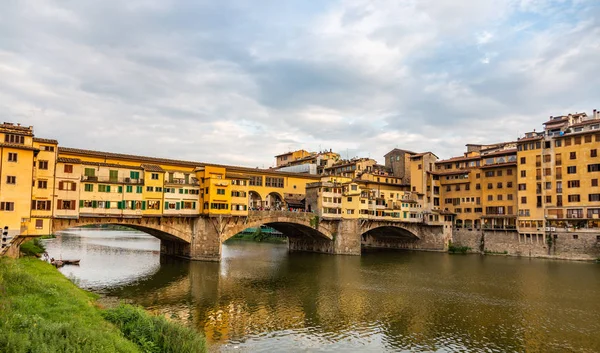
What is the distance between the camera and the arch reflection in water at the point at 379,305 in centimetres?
2639

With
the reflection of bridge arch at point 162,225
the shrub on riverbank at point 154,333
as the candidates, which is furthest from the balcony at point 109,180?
the shrub on riverbank at point 154,333

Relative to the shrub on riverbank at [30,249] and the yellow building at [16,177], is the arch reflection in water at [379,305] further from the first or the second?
the shrub on riverbank at [30,249]

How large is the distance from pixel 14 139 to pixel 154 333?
28.9 metres

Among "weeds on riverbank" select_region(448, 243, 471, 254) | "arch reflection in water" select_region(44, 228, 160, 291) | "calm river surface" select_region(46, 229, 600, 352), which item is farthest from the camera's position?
"weeds on riverbank" select_region(448, 243, 471, 254)

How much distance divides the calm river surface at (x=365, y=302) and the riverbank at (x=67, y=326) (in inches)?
175

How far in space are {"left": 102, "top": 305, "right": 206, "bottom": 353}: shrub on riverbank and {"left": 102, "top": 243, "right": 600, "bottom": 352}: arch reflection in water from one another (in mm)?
3699

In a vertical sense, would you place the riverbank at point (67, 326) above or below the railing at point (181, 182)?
below

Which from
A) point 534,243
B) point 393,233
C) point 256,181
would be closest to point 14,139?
point 256,181

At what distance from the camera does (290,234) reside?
273ft

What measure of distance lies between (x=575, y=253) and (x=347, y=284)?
4539cm

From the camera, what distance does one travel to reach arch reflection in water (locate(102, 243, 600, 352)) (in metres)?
26.4

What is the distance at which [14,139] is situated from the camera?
38.8 meters

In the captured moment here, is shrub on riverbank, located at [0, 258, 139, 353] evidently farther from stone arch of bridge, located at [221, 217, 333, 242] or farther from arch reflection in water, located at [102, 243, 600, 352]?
stone arch of bridge, located at [221, 217, 333, 242]

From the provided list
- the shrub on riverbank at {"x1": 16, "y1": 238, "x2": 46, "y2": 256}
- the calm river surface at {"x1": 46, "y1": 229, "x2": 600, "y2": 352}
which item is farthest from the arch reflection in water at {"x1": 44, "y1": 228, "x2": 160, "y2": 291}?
the shrub on riverbank at {"x1": 16, "y1": 238, "x2": 46, "y2": 256}
